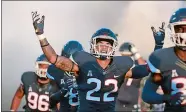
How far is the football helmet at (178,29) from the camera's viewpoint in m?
4.11

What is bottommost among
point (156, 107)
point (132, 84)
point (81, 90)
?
point (156, 107)

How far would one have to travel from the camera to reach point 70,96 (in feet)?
19.7

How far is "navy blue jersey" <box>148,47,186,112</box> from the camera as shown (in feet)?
13.4

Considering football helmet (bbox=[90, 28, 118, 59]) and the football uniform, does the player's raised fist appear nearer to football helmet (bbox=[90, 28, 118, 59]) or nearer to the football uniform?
the football uniform

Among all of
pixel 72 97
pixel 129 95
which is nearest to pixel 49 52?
pixel 72 97

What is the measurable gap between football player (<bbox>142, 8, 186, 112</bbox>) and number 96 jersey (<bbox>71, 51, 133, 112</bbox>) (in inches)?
29.5

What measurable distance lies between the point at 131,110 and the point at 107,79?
4582 mm

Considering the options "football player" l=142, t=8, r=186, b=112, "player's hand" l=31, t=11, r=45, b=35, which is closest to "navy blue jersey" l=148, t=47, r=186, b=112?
"football player" l=142, t=8, r=186, b=112

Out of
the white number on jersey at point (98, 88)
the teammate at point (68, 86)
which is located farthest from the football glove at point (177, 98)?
the teammate at point (68, 86)

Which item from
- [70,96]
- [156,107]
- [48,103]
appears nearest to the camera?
[70,96]

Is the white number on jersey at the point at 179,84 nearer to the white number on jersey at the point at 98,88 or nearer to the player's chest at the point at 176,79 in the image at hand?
the player's chest at the point at 176,79

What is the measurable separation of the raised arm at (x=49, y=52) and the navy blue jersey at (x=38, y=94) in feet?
6.87

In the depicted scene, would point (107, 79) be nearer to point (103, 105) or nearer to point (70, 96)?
point (103, 105)

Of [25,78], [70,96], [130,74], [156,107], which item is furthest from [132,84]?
[130,74]
